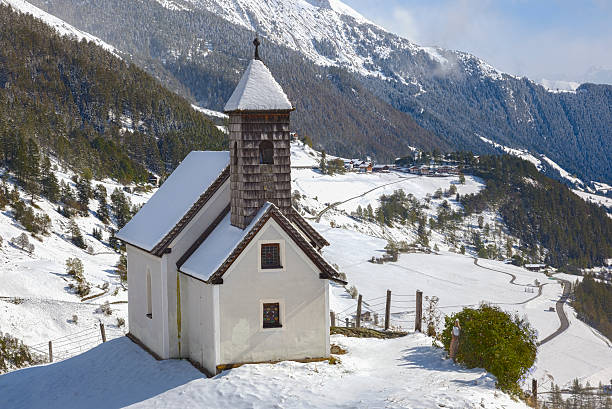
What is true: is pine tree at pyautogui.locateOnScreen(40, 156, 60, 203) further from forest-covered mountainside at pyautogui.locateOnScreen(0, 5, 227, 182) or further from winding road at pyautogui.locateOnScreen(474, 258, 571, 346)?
winding road at pyautogui.locateOnScreen(474, 258, 571, 346)

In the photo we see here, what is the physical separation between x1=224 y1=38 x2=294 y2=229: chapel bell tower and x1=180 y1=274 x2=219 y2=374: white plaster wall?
2582 mm

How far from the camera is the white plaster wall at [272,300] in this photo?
74.5 feet

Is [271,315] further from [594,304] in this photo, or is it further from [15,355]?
[594,304]

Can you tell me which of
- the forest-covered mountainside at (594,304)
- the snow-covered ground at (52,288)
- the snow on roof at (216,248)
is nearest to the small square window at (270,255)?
the snow on roof at (216,248)

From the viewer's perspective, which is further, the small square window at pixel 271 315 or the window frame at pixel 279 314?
the small square window at pixel 271 315

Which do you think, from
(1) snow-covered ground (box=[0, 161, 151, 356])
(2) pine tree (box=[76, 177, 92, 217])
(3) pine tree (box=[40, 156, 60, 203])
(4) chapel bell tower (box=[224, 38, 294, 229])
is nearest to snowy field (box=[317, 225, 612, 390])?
(1) snow-covered ground (box=[0, 161, 151, 356])

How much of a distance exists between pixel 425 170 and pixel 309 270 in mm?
172738

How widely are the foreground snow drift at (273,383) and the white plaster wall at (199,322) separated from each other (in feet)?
1.99

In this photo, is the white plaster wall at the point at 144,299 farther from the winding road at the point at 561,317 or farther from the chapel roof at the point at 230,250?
the winding road at the point at 561,317

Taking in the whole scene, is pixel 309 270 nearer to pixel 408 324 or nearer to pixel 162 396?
pixel 162 396

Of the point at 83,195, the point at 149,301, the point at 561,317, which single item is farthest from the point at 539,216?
the point at 149,301

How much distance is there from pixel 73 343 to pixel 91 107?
117204 mm

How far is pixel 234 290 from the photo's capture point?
2277cm

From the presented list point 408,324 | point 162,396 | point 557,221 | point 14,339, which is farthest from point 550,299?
point 557,221
